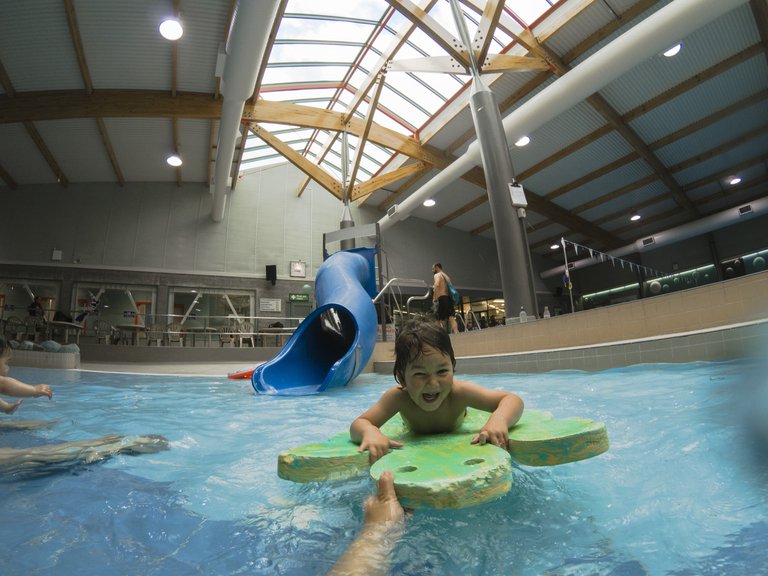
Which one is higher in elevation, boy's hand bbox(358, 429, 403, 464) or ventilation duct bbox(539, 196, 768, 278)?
ventilation duct bbox(539, 196, 768, 278)

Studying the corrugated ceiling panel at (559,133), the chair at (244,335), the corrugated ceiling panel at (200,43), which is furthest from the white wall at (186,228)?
the corrugated ceiling panel at (200,43)

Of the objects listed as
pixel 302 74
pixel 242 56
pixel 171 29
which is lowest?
pixel 242 56

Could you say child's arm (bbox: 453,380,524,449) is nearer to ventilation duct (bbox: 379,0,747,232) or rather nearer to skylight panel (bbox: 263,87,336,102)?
ventilation duct (bbox: 379,0,747,232)

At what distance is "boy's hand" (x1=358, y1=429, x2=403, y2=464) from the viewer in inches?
44.8

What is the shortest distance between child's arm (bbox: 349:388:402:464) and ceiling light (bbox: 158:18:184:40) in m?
7.83

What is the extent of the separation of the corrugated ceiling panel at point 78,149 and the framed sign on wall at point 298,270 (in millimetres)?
5910

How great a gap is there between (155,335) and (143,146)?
5108 millimetres

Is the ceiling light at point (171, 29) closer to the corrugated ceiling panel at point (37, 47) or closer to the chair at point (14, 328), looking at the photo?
the corrugated ceiling panel at point (37, 47)

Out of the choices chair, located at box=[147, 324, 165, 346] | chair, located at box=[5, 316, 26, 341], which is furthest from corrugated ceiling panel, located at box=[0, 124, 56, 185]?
chair, located at box=[147, 324, 165, 346]

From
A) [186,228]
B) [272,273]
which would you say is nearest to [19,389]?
[272,273]

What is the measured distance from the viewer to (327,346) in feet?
17.3

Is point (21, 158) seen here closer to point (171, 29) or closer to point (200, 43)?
point (200, 43)

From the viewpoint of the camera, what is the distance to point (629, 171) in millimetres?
13312

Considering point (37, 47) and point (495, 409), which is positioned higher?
point (37, 47)
